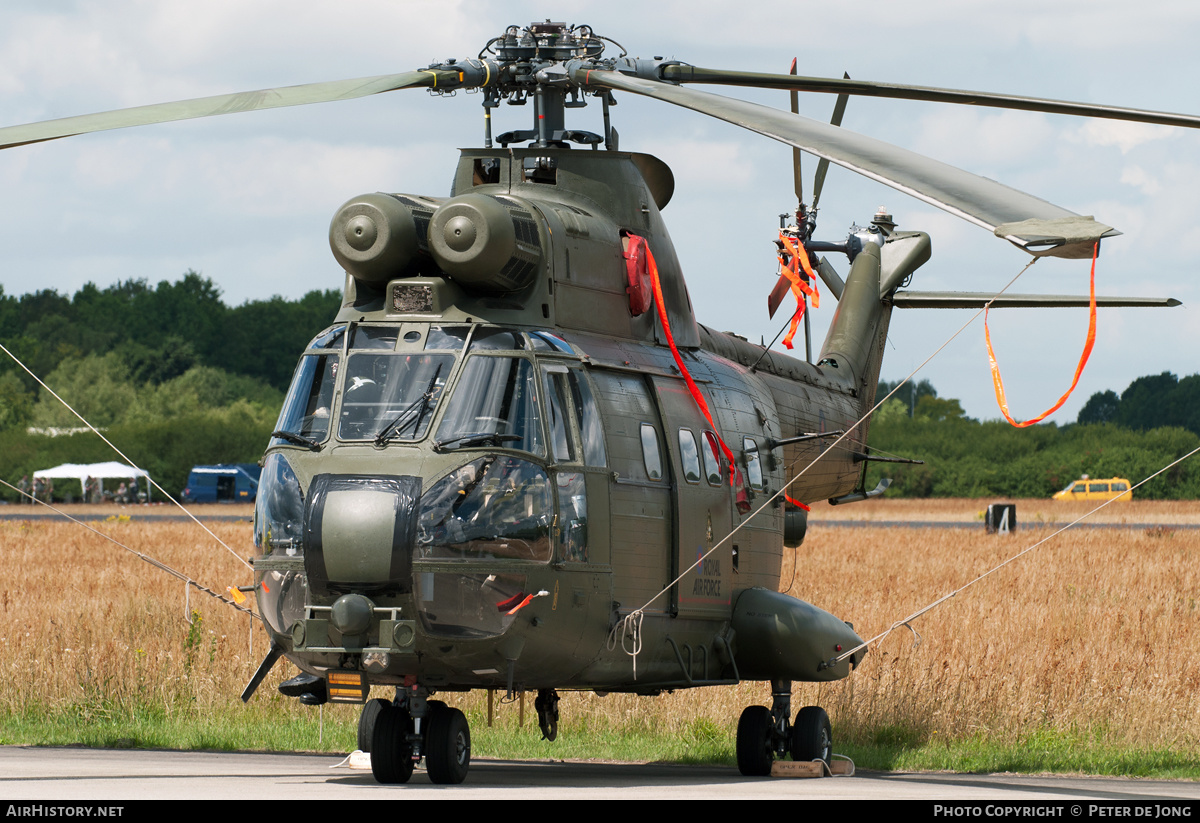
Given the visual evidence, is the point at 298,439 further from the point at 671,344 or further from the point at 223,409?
the point at 223,409

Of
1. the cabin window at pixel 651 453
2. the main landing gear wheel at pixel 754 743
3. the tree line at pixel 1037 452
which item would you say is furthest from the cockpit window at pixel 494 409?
the tree line at pixel 1037 452

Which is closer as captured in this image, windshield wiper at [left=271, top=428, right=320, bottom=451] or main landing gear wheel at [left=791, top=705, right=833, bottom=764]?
windshield wiper at [left=271, top=428, right=320, bottom=451]

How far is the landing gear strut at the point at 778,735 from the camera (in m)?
12.8

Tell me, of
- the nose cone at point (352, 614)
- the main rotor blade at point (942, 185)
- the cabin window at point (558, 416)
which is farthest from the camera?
the cabin window at point (558, 416)

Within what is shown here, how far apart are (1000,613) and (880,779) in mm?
7832

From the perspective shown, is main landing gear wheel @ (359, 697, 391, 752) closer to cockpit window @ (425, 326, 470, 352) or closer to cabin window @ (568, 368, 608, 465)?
cabin window @ (568, 368, 608, 465)

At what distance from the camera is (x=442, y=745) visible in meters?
10.7

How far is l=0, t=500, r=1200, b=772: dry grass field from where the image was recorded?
14930 millimetres

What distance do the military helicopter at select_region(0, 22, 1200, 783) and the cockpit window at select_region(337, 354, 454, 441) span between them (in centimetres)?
2

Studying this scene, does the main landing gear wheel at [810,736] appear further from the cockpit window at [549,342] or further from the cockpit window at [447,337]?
the cockpit window at [447,337]

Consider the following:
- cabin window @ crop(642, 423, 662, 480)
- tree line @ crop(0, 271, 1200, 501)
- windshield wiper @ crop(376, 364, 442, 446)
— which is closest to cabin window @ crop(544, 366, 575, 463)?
windshield wiper @ crop(376, 364, 442, 446)

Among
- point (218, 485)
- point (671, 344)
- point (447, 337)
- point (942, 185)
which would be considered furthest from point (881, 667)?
point (218, 485)

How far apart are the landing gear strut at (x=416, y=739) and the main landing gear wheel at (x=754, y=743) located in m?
2.94

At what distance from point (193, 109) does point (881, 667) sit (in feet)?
31.4
